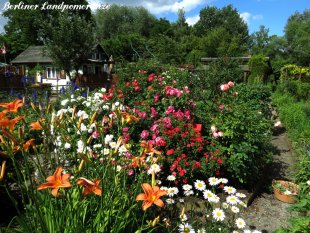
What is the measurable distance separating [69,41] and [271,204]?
17815 mm

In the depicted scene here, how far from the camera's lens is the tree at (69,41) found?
18859 millimetres


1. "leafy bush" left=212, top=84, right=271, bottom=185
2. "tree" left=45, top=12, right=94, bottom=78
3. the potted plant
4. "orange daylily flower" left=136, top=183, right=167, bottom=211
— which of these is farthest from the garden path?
"tree" left=45, top=12, right=94, bottom=78

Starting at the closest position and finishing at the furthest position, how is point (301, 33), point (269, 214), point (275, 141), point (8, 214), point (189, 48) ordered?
1. point (8, 214)
2. point (269, 214)
3. point (275, 141)
4. point (189, 48)
5. point (301, 33)

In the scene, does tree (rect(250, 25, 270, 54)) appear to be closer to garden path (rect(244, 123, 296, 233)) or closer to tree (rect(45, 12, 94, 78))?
tree (rect(45, 12, 94, 78))

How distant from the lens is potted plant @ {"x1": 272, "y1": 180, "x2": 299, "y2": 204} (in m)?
4.14

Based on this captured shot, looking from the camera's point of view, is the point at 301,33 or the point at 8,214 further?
the point at 301,33

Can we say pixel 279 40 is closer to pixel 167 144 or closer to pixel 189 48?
pixel 189 48

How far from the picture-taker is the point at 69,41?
19.0 meters

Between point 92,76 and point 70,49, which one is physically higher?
point 70,49

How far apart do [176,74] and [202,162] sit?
4.44m

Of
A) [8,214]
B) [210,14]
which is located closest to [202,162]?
[8,214]

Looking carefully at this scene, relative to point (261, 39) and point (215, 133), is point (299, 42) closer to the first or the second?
point (261, 39)

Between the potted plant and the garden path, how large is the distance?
8cm

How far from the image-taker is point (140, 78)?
22.1 feet
